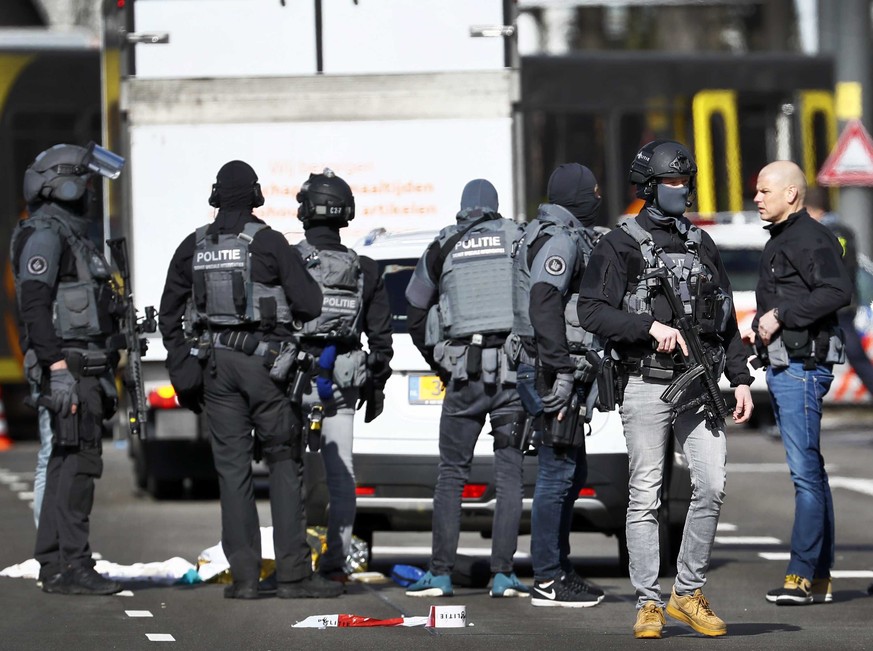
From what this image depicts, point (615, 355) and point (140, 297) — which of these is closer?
point (615, 355)

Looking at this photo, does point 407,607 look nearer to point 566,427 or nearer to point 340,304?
point 566,427

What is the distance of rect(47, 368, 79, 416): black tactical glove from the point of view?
32.3ft

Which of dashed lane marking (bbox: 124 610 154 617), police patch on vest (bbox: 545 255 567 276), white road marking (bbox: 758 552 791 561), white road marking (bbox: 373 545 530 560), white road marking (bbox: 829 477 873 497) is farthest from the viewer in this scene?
white road marking (bbox: 829 477 873 497)

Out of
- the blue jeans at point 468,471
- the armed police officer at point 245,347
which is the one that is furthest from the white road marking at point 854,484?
the armed police officer at point 245,347

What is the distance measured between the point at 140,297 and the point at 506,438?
182 inches

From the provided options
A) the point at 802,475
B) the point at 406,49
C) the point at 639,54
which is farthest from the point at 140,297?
the point at 639,54

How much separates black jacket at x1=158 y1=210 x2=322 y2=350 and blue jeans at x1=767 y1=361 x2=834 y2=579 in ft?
7.01

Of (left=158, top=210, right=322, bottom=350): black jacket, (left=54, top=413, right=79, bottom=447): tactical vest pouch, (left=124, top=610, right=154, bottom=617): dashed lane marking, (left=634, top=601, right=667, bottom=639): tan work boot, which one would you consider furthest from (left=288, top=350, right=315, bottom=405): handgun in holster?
(left=634, top=601, right=667, bottom=639): tan work boot

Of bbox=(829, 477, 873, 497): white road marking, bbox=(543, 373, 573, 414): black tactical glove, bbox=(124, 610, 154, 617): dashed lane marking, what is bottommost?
bbox=(124, 610, 154, 617): dashed lane marking

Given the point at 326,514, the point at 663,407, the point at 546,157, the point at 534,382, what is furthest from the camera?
the point at 546,157

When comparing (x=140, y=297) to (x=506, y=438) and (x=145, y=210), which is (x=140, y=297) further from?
(x=506, y=438)

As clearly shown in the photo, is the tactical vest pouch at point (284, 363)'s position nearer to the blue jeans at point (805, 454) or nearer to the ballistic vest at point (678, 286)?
the ballistic vest at point (678, 286)

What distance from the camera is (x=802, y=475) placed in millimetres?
9711

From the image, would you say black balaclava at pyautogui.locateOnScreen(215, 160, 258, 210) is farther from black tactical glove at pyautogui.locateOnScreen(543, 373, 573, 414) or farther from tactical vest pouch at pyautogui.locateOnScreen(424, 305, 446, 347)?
black tactical glove at pyautogui.locateOnScreen(543, 373, 573, 414)
